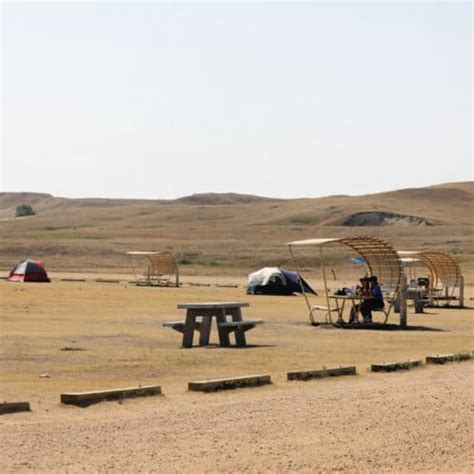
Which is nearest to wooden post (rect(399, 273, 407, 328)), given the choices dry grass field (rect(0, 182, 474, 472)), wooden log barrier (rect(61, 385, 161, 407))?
dry grass field (rect(0, 182, 474, 472))

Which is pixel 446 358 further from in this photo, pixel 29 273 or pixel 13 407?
pixel 29 273

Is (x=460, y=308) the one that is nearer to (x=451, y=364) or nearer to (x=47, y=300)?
(x=47, y=300)

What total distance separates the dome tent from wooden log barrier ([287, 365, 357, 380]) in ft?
79.9

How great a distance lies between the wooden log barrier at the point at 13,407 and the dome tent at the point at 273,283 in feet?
92.3

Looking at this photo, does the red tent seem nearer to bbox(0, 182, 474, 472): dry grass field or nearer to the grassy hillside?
bbox(0, 182, 474, 472): dry grass field

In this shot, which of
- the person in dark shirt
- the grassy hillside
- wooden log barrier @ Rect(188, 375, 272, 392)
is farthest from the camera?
the grassy hillside

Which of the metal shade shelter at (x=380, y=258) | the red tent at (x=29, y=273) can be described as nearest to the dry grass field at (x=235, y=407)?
the metal shade shelter at (x=380, y=258)

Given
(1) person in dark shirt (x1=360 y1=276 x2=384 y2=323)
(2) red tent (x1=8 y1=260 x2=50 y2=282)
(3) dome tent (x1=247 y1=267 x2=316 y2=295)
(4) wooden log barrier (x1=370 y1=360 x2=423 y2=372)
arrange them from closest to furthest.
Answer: (4) wooden log barrier (x1=370 y1=360 x2=423 y2=372)
(1) person in dark shirt (x1=360 y1=276 x2=384 y2=323)
(3) dome tent (x1=247 y1=267 x2=316 y2=295)
(2) red tent (x1=8 y1=260 x2=50 y2=282)

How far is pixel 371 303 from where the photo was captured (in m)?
25.5

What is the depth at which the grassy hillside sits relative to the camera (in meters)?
66.8

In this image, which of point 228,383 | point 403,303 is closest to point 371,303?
point 403,303

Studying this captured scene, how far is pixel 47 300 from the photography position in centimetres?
3262

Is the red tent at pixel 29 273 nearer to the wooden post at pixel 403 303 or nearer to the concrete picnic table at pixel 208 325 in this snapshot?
the wooden post at pixel 403 303

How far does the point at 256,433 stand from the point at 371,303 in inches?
598
